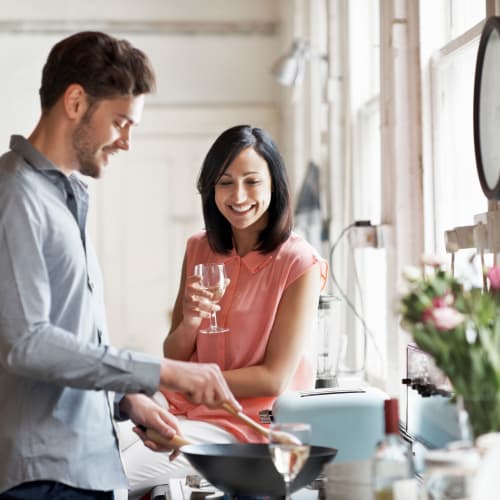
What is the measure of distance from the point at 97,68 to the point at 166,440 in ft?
2.35

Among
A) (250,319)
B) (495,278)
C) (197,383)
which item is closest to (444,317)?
(495,278)

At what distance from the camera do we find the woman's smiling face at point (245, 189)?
232 centimetres

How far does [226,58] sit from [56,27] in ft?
3.70

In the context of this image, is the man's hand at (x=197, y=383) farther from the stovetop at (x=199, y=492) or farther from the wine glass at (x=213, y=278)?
the wine glass at (x=213, y=278)

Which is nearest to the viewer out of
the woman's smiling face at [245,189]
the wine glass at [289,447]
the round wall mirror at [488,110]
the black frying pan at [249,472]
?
the wine glass at [289,447]

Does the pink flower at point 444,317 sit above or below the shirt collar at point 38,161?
below

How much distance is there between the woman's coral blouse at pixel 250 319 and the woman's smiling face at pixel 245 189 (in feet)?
0.37

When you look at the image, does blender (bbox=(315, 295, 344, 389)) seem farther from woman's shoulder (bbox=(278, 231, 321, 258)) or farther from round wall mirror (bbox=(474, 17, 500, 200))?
round wall mirror (bbox=(474, 17, 500, 200))

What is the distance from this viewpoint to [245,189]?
232 cm

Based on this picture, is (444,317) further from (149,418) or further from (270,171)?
(270,171)

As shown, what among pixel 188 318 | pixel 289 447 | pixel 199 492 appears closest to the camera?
pixel 289 447

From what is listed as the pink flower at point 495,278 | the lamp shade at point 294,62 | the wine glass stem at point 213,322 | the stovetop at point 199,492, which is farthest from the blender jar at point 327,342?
the lamp shade at point 294,62

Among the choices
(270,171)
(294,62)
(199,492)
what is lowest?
(199,492)

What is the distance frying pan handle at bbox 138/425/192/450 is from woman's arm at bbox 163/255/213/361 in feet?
1.62
